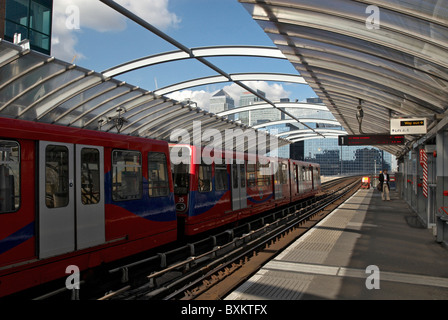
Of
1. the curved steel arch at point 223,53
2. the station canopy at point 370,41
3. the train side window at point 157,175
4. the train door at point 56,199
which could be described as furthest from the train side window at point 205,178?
the train door at point 56,199

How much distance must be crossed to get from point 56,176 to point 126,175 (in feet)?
5.26

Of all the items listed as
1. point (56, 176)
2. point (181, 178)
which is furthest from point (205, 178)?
point (56, 176)

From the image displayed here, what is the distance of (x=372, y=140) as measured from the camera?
13805mm

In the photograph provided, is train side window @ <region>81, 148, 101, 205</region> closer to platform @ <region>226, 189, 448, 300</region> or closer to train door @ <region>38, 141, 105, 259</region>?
train door @ <region>38, 141, 105, 259</region>

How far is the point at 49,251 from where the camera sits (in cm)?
543

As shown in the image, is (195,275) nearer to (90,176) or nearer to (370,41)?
(90,176)

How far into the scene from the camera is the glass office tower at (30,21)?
19625mm

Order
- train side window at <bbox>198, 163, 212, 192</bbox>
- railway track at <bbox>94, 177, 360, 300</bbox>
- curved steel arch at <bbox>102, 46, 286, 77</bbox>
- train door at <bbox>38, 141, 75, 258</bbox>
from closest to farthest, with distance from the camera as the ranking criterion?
train door at <bbox>38, 141, 75, 258</bbox> → railway track at <bbox>94, 177, 360, 300</bbox> → train side window at <bbox>198, 163, 212, 192</bbox> → curved steel arch at <bbox>102, 46, 286, 77</bbox>

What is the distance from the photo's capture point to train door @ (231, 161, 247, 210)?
39.1 ft

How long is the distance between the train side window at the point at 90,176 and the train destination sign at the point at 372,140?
10.7 metres

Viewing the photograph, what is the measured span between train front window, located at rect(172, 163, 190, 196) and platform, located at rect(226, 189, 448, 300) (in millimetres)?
3169

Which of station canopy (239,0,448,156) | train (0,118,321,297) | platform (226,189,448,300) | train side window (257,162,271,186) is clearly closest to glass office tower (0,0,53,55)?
train side window (257,162,271,186)

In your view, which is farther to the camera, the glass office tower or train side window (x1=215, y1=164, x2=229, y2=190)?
the glass office tower
